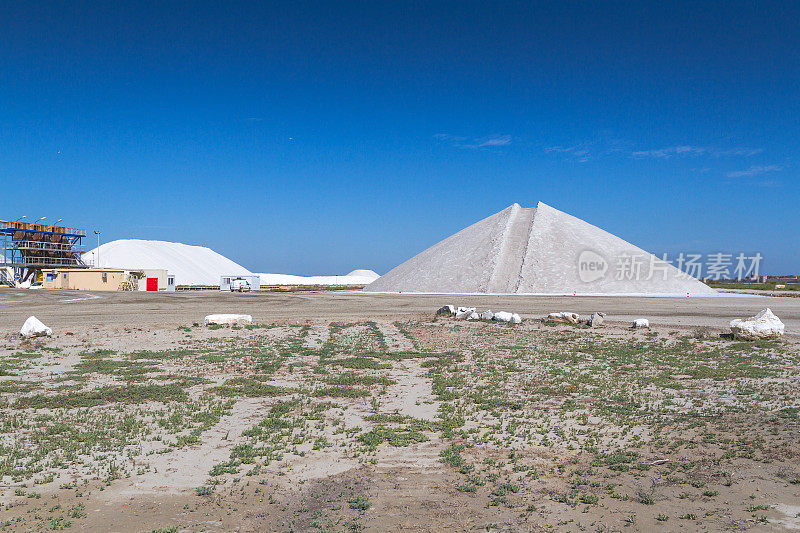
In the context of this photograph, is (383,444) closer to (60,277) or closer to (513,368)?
(513,368)

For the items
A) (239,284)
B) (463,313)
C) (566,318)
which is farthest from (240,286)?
(566,318)

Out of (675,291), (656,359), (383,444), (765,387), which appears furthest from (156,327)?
(675,291)

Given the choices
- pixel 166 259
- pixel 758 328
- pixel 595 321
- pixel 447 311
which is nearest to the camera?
pixel 758 328

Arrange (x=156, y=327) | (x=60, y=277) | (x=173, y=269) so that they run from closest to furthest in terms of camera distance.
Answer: (x=156, y=327) < (x=60, y=277) < (x=173, y=269)

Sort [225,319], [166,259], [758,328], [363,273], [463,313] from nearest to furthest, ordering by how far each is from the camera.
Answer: [758,328] < [225,319] < [463,313] < [166,259] < [363,273]

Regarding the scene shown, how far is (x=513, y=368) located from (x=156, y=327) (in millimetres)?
15677

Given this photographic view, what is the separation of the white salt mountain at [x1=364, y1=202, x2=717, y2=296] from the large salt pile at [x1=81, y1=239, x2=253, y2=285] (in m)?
55.4

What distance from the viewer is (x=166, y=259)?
360 ft

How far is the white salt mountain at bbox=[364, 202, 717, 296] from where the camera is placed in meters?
58.8

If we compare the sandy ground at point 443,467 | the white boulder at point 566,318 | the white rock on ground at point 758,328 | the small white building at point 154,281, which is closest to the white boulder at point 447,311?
the white boulder at point 566,318

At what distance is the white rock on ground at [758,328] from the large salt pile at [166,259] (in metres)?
96.8

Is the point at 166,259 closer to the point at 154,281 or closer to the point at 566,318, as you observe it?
the point at 154,281

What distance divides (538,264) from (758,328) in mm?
43077

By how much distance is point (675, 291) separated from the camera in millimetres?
59344
